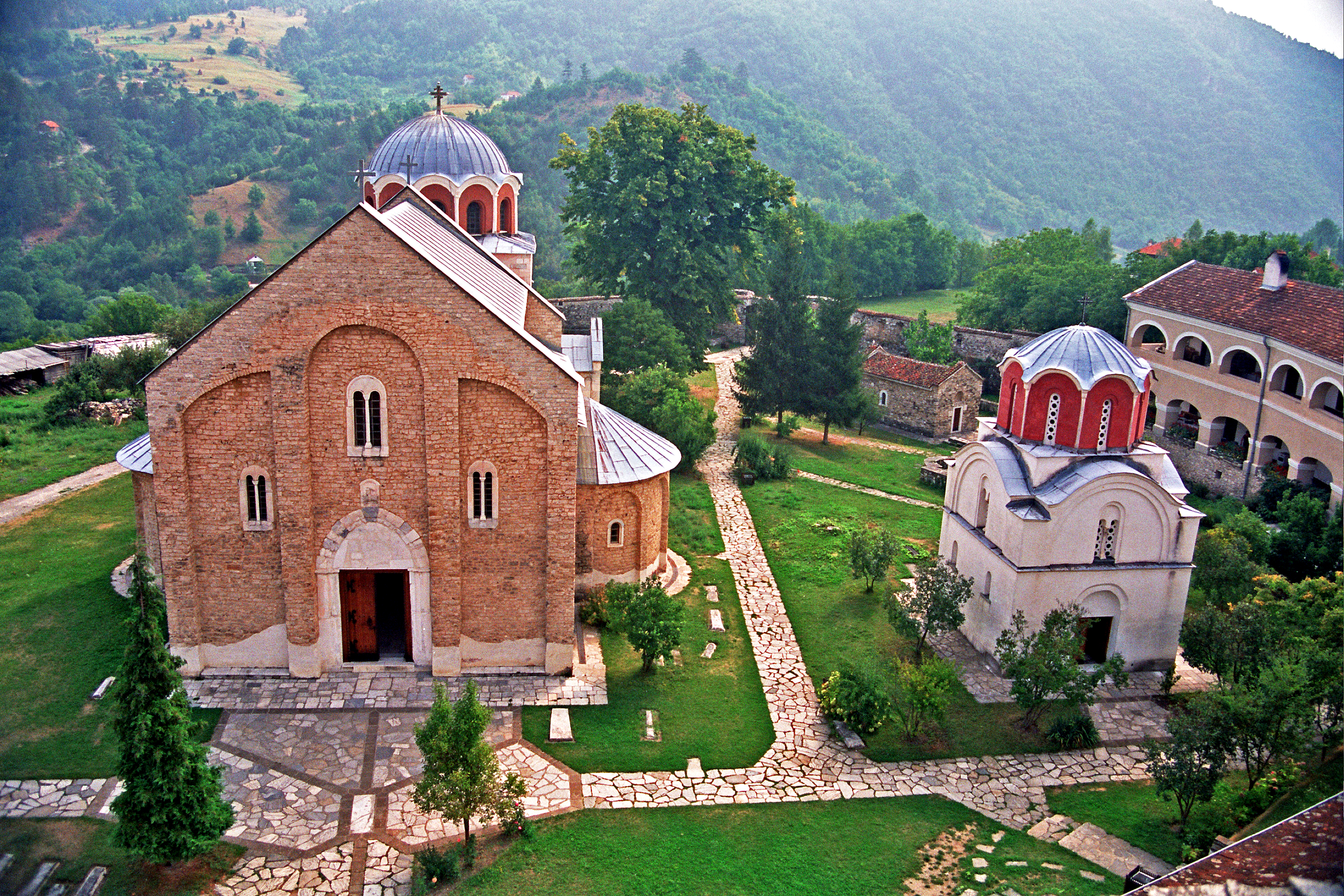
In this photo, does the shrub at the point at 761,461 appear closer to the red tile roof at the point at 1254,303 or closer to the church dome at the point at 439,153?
the church dome at the point at 439,153

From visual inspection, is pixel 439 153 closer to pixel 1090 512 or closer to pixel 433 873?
pixel 1090 512

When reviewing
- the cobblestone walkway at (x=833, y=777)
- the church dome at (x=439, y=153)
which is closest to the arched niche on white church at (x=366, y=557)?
the cobblestone walkway at (x=833, y=777)

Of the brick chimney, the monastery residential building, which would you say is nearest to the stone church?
the monastery residential building

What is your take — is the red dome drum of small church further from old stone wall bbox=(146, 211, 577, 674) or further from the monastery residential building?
the monastery residential building

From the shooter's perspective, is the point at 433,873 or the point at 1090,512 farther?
the point at 1090,512

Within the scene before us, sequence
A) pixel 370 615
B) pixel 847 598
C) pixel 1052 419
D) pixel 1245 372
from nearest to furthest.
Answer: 1. pixel 370 615
2. pixel 1052 419
3. pixel 847 598
4. pixel 1245 372

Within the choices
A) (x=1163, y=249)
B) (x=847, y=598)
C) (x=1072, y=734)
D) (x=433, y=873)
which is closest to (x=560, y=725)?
(x=433, y=873)
